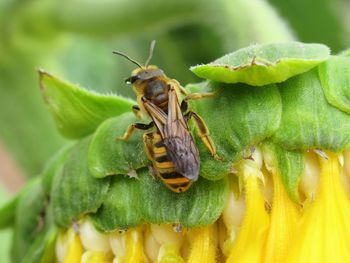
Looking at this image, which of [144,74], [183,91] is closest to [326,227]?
[183,91]

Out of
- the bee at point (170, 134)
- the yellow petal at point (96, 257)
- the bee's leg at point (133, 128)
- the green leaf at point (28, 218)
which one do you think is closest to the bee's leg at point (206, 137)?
the bee at point (170, 134)

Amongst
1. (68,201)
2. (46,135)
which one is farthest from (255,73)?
(46,135)

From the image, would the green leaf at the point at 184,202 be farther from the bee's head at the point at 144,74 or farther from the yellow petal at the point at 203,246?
the bee's head at the point at 144,74

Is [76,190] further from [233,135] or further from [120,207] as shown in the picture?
[233,135]

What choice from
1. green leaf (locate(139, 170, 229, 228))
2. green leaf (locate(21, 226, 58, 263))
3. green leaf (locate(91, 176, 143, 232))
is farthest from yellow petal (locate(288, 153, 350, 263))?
green leaf (locate(21, 226, 58, 263))

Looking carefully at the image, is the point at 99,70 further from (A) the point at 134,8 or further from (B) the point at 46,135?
(A) the point at 134,8
